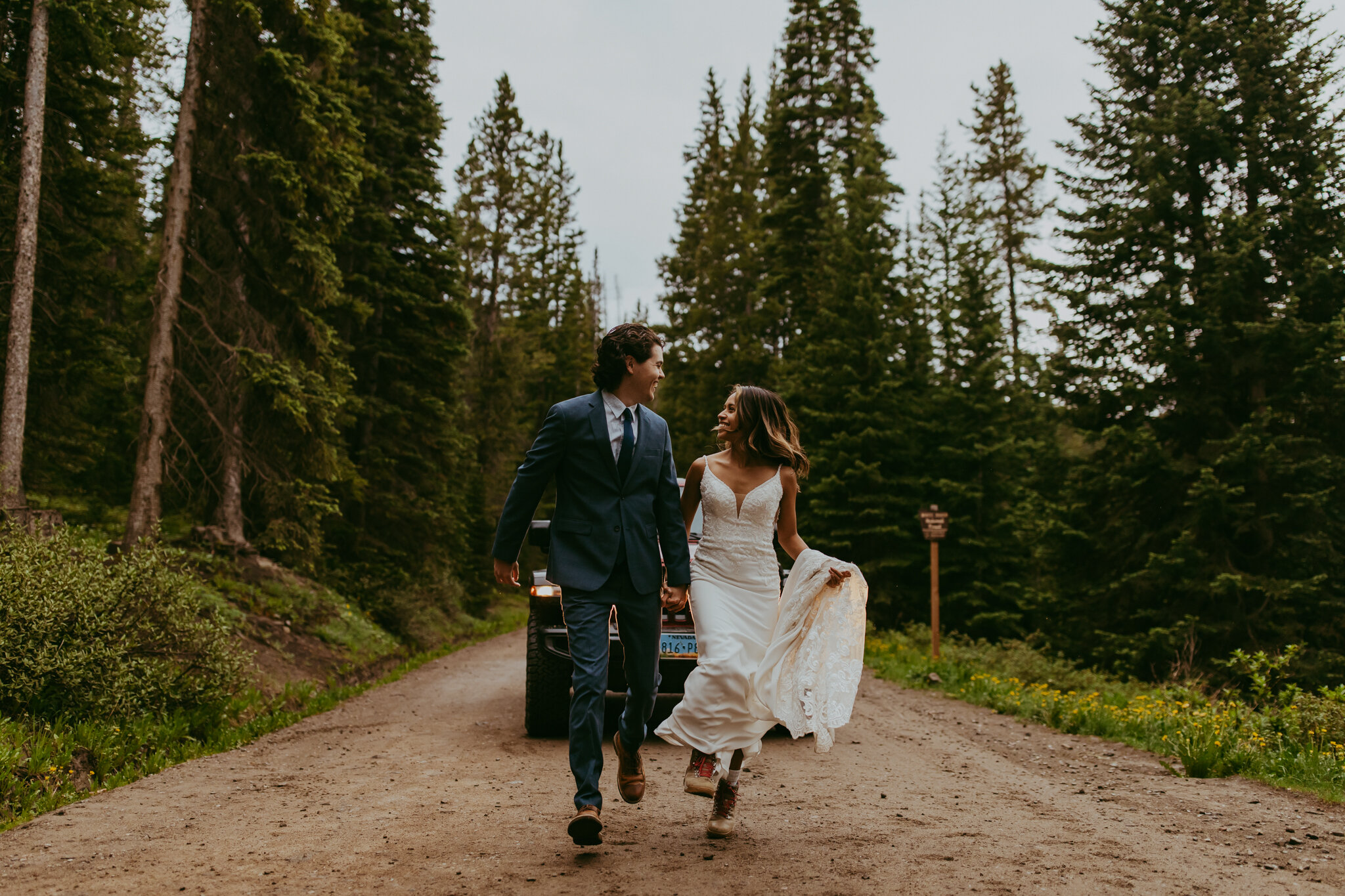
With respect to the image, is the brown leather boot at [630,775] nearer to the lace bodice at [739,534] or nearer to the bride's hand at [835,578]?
the lace bodice at [739,534]

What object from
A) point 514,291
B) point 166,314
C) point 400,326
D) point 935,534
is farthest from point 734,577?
point 514,291

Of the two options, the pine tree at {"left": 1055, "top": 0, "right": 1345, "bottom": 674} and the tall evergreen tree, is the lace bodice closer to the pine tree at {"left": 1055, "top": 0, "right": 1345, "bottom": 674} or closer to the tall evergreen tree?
the pine tree at {"left": 1055, "top": 0, "right": 1345, "bottom": 674}

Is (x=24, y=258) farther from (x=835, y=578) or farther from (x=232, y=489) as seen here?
(x=835, y=578)

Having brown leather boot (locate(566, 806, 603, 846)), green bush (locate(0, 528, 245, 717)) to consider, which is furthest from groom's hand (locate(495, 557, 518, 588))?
green bush (locate(0, 528, 245, 717))

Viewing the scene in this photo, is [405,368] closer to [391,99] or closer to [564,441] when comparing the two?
[391,99]

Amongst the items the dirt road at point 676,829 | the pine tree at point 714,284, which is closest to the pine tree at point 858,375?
the pine tree at point 714,284

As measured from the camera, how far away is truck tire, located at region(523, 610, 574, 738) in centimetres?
654

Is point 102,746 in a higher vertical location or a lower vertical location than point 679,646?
lower

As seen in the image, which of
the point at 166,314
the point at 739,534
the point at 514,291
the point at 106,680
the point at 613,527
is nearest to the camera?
the point at 613,527

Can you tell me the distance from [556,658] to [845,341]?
15744 millimetres

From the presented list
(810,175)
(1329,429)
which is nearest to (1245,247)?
(1329,429)

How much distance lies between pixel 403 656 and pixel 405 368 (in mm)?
7785

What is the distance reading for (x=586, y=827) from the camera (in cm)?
355

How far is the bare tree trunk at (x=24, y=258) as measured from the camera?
32.6ft
